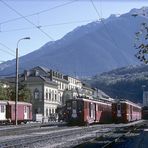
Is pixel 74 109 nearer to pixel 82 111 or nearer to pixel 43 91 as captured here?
pixel 82 111

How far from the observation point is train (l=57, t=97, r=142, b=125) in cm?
4959

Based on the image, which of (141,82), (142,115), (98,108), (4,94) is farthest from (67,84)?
(98,108)

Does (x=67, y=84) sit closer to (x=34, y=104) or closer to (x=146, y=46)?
(x=34, y=104)

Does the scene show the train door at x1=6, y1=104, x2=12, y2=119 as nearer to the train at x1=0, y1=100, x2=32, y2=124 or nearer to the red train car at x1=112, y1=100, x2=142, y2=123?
the train at x1=0, y1=100, x2=32, y2=124

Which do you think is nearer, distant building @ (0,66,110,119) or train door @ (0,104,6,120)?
train door @ (0,104,6,120)

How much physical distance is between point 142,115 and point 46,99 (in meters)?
31.2

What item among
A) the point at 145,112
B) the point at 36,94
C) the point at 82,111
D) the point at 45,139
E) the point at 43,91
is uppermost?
the point at 43,91

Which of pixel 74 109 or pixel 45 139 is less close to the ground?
pixel 74 109

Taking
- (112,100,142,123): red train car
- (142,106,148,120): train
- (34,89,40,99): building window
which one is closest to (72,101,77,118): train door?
(112,100,142,123): red train car

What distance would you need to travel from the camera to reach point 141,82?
155000 millimetres

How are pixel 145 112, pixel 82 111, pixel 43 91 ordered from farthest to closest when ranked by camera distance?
pixel 43 91 < pixel 145 112 < pixel 82 111

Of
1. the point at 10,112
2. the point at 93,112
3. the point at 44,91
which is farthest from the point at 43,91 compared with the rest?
the point at 93,112

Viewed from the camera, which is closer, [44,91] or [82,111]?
[82,111]

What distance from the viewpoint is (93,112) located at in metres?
52.8
